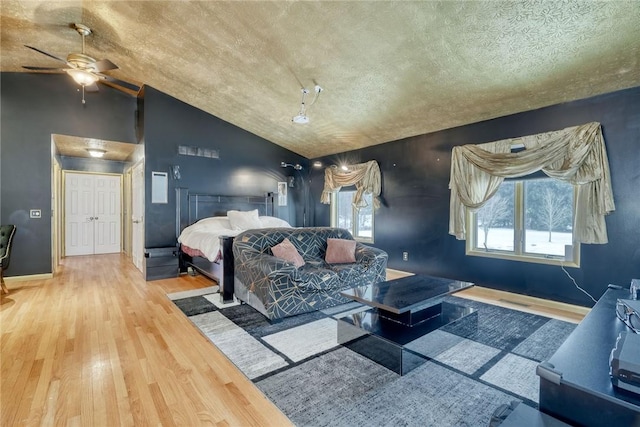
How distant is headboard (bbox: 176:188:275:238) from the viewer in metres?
5.46

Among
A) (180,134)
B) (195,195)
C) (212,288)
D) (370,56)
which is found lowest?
(212,288)

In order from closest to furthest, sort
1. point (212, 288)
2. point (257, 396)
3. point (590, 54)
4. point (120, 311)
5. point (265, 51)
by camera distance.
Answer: point (257, 396), point (590, 54), point (120, 311), point (265, 51), point (212, 288)

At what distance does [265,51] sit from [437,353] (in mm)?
3744

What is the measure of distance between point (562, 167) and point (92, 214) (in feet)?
31.4

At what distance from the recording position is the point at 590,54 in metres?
2.70

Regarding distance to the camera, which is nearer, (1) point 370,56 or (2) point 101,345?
(2) point 101,345

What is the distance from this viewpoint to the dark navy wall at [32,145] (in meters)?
4.61

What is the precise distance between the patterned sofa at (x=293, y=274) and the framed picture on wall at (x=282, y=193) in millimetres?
2904

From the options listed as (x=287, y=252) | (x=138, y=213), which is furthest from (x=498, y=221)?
(x=138, y=213)

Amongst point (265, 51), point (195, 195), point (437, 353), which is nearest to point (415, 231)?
point (437, 353)

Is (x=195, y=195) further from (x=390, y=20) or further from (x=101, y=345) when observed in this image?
(x=390, y=20)

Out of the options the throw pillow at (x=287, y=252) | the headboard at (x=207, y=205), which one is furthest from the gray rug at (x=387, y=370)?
the headboard at (x=207, y=205)

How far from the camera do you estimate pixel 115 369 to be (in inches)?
83.5

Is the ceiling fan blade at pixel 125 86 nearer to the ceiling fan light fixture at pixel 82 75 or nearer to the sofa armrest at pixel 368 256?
the ceiling fan light fixture at pixel 82 75
